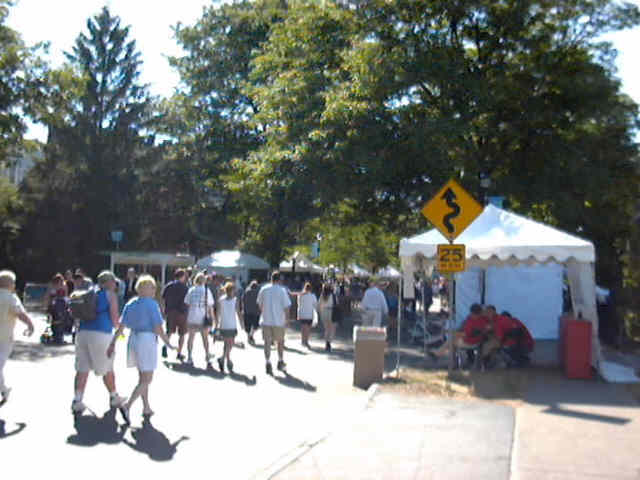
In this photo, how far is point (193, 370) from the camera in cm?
1342

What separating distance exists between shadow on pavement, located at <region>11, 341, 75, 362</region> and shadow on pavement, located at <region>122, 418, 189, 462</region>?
679cm

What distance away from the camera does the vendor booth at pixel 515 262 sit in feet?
44.1

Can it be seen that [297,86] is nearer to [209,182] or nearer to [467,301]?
[467,301]

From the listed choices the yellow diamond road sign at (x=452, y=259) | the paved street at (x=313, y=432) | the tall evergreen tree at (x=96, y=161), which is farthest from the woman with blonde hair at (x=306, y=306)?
the tall evergreen tree at (x=96, y=161)

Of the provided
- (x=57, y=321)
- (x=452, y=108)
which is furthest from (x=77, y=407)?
(x=452, y=108)

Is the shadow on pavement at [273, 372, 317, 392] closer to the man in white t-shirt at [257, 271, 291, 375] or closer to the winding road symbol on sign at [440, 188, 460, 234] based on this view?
the man in white t-shirt at [257, 271, 291, 375]

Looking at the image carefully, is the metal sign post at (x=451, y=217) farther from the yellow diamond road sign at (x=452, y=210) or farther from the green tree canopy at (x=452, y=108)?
the green tree canopy at (x=452, y=108)

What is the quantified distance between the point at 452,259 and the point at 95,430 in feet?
20.0

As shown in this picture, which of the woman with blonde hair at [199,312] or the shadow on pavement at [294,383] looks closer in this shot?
the shadow on pavement at [294,383]

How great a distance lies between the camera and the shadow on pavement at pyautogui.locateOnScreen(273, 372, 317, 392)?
39.4ft

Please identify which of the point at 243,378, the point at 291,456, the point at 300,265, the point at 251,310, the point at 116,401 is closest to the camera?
the point at 291,456

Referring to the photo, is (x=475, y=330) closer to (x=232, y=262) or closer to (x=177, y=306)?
(x=177, y=306)

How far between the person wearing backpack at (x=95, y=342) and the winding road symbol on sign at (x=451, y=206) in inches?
211

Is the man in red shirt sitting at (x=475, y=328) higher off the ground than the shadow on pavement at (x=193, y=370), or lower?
higher
